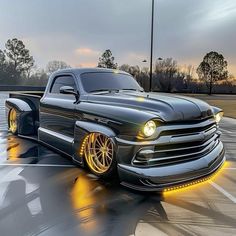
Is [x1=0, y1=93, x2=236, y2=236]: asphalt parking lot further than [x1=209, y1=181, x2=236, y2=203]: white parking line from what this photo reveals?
No

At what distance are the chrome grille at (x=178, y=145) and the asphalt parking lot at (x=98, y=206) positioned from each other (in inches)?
23.0

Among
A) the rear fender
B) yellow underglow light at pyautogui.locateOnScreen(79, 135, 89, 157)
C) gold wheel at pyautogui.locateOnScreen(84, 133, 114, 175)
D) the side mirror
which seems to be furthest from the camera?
the rear fender

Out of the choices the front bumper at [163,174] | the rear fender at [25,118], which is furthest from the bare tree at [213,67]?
the front bumper at [163,174]

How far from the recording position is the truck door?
588 cm

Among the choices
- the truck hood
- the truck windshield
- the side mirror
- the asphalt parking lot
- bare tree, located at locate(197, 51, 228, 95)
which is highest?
bare tree, located at locate(197, 51, 228, 95)

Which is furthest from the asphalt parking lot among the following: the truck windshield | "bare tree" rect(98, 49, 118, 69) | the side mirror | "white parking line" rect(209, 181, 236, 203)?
"bare tree" rect(98, 49, 118, 69)

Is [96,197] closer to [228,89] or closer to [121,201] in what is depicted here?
[121,201]

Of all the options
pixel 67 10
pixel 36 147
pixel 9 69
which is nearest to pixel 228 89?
pixel 9 69

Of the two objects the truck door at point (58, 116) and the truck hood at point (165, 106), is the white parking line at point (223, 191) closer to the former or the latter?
the truck hood at point (165, 106)

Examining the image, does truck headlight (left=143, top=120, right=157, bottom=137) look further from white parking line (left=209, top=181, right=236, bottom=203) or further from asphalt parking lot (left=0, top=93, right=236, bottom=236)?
white parking line (left=209, top=181, right=236, bottom=203)

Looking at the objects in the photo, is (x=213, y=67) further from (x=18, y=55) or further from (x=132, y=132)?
(x=132, y=132)

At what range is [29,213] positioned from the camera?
3.99 metres

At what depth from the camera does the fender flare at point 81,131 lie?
16.2 feet

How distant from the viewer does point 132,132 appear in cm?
429
